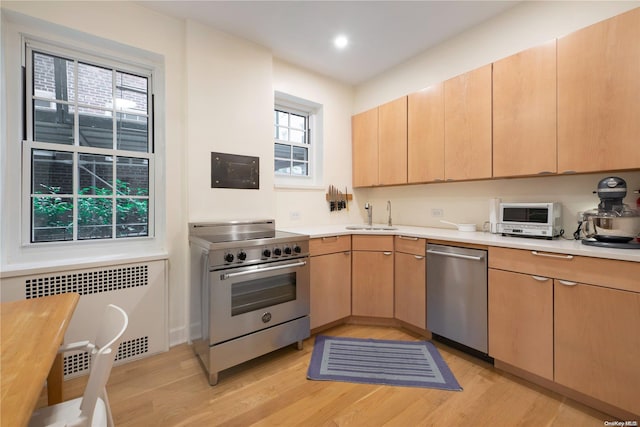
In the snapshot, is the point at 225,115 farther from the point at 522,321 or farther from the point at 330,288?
the point at 522,321

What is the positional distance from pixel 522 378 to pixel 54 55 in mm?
4198

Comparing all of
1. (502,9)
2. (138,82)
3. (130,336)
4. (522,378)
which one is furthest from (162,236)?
(502,9)

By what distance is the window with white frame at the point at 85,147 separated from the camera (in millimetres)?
1968

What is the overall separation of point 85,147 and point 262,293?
5.96 feet

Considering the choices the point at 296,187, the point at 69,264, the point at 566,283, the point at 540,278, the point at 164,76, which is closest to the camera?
the point at 566,283

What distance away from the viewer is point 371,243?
2697 mm

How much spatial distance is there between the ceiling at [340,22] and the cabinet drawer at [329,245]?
1.96m

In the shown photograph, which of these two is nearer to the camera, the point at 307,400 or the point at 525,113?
the point at 307,400

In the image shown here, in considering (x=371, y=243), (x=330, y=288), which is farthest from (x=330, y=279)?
(x=371, y=243)

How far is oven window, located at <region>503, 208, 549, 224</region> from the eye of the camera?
6.55ft

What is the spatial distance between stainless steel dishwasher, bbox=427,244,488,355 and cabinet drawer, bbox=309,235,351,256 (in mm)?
775

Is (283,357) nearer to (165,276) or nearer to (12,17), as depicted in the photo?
(165,276)

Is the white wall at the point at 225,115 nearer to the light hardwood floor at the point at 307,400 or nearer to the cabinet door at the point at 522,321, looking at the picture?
the light hardwood floor at the point at 307,400

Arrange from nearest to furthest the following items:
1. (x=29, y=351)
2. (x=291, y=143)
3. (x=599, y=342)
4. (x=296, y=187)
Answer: (x=29, y=351), (x=599, y=342), (x=296, y=187), (x=291, y=143)
